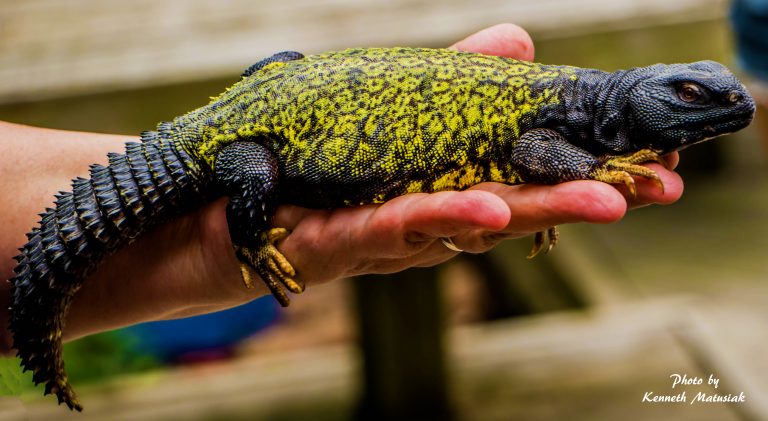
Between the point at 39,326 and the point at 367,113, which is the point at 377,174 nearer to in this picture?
the point at 367,113

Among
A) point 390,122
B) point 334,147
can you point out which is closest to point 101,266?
point 334,147

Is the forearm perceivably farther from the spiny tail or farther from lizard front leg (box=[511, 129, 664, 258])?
lizard front leg (box=[511, 129, 664, 258])

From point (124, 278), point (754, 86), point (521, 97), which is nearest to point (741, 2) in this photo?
point (754, 86)

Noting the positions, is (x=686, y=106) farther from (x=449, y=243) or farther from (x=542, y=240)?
(x=449, y=243)

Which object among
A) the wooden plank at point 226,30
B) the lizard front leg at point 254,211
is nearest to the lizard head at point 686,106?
the lizard front leg at point 254,211

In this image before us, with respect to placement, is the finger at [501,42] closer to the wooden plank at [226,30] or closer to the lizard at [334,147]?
the lizard at [334,147]

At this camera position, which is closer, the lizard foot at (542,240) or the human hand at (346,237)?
the human hand at (346,237)
